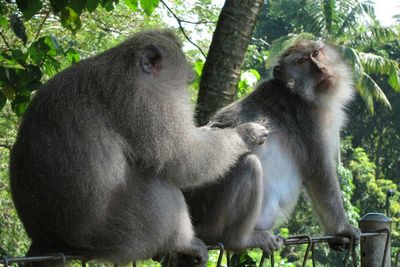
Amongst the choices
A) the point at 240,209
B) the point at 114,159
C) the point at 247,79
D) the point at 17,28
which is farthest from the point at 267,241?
the point at 247,79

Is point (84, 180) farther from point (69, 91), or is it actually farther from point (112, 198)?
point (69, 91)

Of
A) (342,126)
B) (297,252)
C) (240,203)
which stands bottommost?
(297,252)

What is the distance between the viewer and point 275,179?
17.8 feet

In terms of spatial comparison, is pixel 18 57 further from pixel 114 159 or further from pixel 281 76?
pixel 281 76

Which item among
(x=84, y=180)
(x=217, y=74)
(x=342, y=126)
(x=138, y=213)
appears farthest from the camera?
(x=342, y=126)

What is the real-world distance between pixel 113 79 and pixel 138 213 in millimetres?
757

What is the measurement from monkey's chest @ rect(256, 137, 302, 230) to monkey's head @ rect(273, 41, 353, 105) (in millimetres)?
477

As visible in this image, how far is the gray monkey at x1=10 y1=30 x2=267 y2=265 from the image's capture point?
3.85 m

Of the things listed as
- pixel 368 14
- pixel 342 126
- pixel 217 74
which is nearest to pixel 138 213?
pixel 217 74

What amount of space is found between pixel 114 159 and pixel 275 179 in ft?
5.88

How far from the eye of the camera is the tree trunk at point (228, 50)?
16.2ft

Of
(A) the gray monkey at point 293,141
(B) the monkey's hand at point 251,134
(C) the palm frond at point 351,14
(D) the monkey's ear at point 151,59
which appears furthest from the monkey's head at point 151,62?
(C) the palm frond at point 351,14

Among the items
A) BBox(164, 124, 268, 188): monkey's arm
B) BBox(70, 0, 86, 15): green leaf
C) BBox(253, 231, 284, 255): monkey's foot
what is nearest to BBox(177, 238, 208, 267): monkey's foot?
BBox(164, 124, 268, 188): monkey's arm

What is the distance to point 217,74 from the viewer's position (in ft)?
16.2
